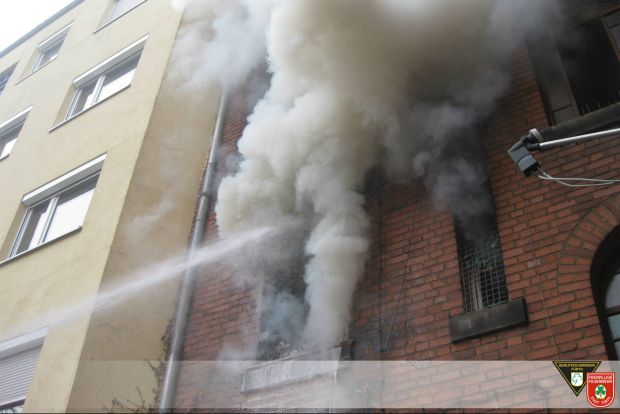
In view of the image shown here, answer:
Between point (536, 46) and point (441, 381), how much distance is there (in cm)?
333

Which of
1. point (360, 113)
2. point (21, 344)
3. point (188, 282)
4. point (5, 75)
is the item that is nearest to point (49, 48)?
point (5, 75)

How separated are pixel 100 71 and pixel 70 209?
10.2 ft

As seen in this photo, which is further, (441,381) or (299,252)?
(299,252)

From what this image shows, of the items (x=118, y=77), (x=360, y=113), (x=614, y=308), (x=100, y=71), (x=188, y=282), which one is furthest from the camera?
(x=100, y=71)

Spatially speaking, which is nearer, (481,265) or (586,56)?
(481,265)

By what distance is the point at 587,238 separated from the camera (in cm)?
440

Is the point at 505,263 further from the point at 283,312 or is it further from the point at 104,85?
the point at 104,85

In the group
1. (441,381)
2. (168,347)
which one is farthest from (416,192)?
(168,347)

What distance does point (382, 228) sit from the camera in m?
5.42

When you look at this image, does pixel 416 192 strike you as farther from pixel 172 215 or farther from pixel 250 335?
pixel 172 215

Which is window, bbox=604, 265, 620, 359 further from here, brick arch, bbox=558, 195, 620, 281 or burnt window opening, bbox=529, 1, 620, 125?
burnt window opening, bbox=529, 1, 620, 125

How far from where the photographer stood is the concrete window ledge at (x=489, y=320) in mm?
4285

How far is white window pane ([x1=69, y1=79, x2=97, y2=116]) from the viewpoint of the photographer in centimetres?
981

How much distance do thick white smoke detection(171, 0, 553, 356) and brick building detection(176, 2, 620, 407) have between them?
0.19 meters
